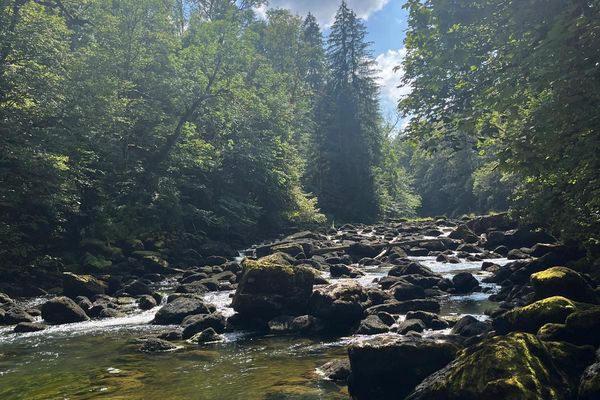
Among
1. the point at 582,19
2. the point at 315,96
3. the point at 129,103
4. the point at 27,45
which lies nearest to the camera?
the point at 582,19

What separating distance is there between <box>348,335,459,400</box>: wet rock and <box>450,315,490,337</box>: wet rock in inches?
120

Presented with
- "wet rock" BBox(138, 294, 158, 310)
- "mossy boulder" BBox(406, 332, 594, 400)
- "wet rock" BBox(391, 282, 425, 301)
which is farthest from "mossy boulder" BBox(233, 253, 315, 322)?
"mossy boulder" BBox(406, 332, 594, 400)

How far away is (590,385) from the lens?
19.2ft

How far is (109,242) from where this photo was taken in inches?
985

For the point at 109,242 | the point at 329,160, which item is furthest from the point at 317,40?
the point at 109,242

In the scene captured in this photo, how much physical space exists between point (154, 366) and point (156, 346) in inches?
54.5

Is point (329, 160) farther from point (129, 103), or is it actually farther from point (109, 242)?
point (109, 242)

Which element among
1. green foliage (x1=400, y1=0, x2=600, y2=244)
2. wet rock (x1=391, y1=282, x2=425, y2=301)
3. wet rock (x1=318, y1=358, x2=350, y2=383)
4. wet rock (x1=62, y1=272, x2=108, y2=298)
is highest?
green foliage (x1=400, y1=0, x2=600, y2=244)

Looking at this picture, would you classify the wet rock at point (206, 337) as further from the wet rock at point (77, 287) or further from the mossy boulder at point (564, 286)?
the mossy boulder at point (564, 286)

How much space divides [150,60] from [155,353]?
944 inches

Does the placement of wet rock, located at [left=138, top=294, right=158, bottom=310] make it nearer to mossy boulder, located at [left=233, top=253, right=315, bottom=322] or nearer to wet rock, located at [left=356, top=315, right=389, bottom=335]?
mossy boulder, located at [left=233, top=253, right=315, bottom=322]

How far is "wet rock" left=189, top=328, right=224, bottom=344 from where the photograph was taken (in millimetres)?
12305

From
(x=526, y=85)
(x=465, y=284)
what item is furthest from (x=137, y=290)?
(x=526, y=85)

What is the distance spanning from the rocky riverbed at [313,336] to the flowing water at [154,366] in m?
0.04
